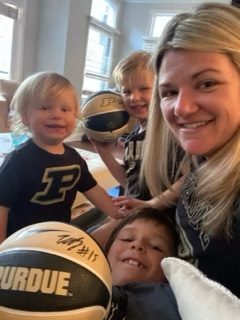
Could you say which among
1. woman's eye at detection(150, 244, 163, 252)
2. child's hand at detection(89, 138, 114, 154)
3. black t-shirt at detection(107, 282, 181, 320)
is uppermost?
child's hand at detection(89, 138, 114, 154)

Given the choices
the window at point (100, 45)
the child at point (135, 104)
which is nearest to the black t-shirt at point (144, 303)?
the child at point (135, 104)

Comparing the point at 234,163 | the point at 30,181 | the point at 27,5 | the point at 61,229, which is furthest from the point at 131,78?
the point at 27,5

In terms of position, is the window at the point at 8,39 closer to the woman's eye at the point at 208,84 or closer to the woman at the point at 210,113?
the woman at the point at 210,113

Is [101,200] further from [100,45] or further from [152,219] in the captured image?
[100,45]

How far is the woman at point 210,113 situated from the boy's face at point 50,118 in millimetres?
511

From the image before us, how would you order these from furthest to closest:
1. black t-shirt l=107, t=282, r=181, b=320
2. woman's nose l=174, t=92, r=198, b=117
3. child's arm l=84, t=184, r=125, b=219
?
child's arm l=84, t=184, r=125, b=219 → woman's nose l=174, t=92, r=198, b=117 → black t-shirt l=107, t=282, r=181, b=320

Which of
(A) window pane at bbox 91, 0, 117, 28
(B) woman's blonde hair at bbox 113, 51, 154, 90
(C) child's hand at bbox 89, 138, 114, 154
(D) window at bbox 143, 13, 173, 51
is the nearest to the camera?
(B) woman's blonde hair at bbox 113, 51, 154, 90

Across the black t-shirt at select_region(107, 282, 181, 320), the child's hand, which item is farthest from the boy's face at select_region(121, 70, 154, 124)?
the black t-shirt at select_region(107, 282, 181, 320)

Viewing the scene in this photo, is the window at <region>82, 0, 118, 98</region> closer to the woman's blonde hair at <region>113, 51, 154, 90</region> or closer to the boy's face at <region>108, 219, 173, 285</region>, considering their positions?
the woman's blonde hair at <region>113, 51, 154, 90</region>

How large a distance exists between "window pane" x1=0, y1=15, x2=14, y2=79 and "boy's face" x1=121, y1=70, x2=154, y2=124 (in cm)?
391

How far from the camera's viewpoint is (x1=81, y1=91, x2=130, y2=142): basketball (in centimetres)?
163

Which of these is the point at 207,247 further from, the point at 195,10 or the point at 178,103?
the point at 195,10
